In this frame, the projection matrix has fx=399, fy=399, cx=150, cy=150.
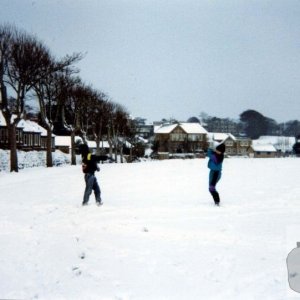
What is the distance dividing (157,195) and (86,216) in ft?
14.9

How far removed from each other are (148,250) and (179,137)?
10808cm

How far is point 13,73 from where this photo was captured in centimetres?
3247

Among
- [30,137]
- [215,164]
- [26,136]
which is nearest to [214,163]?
[215,164]

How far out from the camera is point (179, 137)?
115m

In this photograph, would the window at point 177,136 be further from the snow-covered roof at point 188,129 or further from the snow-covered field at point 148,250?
the snow-covered field at point 148,250

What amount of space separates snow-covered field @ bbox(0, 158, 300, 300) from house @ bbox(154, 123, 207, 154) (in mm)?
89425

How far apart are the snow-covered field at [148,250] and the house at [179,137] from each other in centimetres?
8943

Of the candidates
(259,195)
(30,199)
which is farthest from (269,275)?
(30,199)

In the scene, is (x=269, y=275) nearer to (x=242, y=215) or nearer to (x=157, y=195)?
(x=242, y=215)

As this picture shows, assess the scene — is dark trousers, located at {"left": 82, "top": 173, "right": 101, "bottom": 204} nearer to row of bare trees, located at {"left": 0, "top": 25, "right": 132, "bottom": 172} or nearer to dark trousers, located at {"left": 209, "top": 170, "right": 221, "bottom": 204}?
Result: dark trousers, located at {"left": 209, "top": 170, "right": 221, "bottom": 204}

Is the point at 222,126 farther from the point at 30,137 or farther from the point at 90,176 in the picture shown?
the point at 90,176

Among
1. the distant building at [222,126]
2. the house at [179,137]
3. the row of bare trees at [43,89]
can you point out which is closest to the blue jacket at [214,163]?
the row of bare trees at [43,89]

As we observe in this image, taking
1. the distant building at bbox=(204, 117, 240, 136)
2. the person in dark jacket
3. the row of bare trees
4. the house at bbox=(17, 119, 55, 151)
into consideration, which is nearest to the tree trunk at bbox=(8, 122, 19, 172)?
the row of bare trees

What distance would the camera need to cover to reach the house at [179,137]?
333 feet
